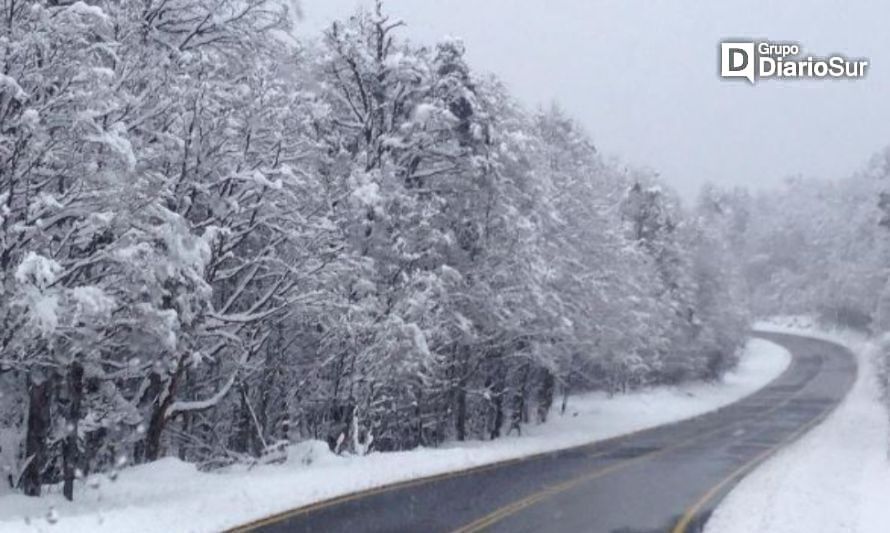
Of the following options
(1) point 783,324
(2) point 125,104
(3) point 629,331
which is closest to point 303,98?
(2) point 125,104

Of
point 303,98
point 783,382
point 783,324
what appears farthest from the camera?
point 783,324

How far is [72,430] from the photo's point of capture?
15.6 m

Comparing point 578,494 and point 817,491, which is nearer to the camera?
point 578,494

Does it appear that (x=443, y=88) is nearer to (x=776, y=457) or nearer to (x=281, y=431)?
(x=281, y=431)

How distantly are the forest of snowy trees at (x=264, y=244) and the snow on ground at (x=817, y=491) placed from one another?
791cm

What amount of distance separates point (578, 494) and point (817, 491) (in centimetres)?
465

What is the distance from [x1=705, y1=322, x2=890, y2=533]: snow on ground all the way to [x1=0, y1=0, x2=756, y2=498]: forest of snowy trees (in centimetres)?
791

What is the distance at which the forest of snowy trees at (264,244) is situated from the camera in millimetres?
14453

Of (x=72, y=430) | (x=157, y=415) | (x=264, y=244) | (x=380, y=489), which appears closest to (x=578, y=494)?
(x=380, y=489)

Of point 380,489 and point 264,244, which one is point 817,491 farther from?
point 264,244

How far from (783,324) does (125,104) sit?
123859 mm

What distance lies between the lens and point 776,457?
27.5 metres

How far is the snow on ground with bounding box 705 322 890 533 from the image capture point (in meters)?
15.8

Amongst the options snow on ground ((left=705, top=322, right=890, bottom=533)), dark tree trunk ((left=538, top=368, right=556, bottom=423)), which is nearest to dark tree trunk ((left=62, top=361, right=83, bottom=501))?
snow on ground ((left=705, top=322, right=890, bottom=533))
